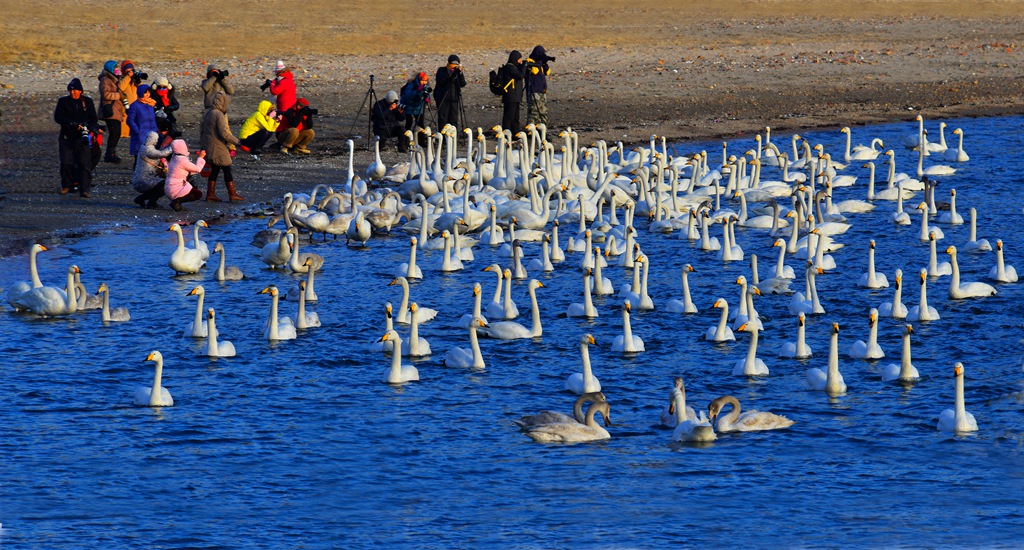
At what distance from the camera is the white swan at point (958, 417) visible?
12273 mm

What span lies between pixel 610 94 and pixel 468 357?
23421 mm

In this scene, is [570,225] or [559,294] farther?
[570,225]

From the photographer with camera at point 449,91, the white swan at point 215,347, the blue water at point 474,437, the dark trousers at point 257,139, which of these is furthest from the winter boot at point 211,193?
the white swan at point 215,347

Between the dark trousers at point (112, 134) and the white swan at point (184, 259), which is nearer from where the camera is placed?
the white swan at point (184, 259)

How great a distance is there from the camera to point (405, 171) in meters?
26.1

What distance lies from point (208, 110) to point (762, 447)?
13.2 m

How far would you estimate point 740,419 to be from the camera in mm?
12414

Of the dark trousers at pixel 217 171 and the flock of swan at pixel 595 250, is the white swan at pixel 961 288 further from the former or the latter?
the dark trousers at pixel 217 171

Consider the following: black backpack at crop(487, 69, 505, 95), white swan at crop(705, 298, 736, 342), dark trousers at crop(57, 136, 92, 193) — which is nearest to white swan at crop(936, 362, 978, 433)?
white swan at crop(705, 298, 736, 342)

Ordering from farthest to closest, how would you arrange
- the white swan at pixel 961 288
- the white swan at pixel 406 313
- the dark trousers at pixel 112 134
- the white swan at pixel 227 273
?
the dark trousers at pixel 112 134, the white swan at pixel 227 273, the white swan at pixel 961 288, the white swan at pixel 406 313

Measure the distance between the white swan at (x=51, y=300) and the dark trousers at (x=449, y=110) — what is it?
13.4 m

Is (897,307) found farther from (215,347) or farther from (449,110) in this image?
(449,110)

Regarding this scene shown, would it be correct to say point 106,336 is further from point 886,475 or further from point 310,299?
point 886,475

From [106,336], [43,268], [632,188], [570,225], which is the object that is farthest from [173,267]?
[632,188]
